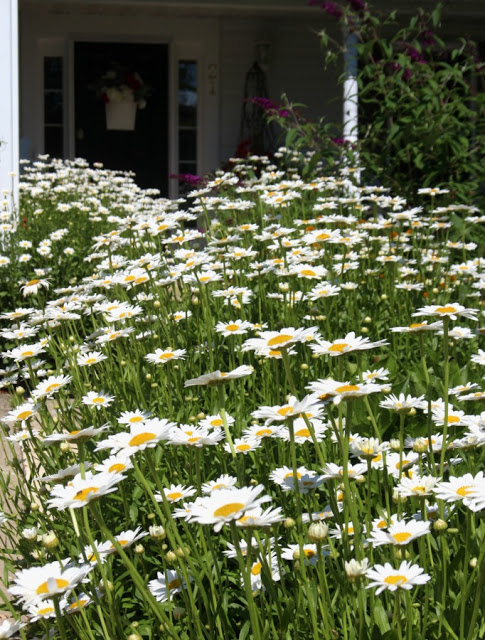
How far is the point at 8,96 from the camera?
24.5 ft

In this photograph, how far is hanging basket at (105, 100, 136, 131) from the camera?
1084cm

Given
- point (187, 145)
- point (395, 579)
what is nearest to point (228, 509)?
point (395, 579)

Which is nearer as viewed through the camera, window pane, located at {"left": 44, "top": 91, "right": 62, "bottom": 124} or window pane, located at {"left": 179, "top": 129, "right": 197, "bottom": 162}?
window pane, located at {"left": 44, "top": 91, "right": 62, "bottom": 124}

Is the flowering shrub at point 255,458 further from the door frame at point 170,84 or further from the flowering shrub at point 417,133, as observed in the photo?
the door frame at point 170,84

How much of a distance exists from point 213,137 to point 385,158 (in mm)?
4640

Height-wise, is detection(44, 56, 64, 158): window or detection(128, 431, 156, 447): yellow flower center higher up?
detection(44, 56, 64, 158): window

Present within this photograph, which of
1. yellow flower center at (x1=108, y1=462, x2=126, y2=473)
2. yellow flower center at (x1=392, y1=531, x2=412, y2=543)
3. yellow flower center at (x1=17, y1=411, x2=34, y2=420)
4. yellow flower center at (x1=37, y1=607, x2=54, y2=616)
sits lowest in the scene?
yellow flower center at (x1=37, y1=607, x2=54, y2=616)

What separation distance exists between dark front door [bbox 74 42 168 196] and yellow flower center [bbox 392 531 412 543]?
1014 centimetres

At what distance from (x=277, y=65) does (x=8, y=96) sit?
428 cm

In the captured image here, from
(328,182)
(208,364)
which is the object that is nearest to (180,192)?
(328,182)

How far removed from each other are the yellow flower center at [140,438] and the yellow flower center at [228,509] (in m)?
0.24

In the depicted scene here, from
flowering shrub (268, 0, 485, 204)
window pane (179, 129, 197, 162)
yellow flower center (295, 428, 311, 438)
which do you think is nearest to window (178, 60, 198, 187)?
window pane (179, 129, 197, 162)

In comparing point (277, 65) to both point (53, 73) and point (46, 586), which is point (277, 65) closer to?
point (53, 73)

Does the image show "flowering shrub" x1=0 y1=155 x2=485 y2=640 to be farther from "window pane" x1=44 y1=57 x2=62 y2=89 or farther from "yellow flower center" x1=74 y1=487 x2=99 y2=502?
"window pane" x1=44 y1=57 x2=62 y2=89
